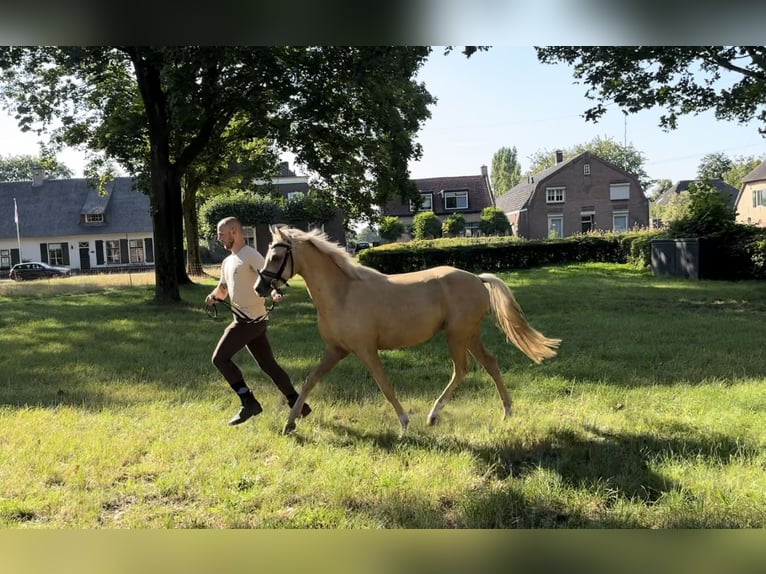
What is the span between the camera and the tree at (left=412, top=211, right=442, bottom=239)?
18389 millimetres

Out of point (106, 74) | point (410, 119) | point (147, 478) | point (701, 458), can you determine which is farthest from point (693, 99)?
point (106, 74)

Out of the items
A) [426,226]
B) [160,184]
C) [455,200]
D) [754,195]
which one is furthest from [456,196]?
[754,195]

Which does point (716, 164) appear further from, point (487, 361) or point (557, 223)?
point (487, 361)

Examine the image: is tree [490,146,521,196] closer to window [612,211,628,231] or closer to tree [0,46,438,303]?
window [612,211,628,231]

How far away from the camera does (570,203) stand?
31766 millimetres

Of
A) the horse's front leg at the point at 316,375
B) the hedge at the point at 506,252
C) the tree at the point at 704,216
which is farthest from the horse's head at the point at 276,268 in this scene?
the tree at the point at 704,216

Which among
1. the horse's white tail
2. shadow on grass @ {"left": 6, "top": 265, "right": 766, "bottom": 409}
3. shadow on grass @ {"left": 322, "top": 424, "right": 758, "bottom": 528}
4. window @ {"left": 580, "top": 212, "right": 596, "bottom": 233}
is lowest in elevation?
shadow on grass @ {"left": 322, "top": 424, "right": 758, "bottom": 528}

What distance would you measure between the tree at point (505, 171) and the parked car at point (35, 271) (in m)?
38.4

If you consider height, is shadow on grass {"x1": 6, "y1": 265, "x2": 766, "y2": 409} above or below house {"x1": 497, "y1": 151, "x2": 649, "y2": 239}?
below

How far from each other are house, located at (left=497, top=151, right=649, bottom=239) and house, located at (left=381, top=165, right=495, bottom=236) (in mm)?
9231

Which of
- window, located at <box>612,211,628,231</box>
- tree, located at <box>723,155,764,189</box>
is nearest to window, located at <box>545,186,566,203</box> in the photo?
window, located at <box>612,211,628,231</box>

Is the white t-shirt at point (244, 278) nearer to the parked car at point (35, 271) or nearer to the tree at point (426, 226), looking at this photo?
the tree at point (426, 226)
